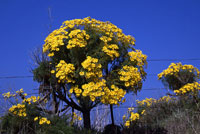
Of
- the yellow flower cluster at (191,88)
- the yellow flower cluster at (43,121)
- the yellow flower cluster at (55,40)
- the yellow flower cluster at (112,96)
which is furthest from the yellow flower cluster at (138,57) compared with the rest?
the yellow flower cluster at (191,88)

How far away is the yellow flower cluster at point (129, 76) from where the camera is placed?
16.8 feet

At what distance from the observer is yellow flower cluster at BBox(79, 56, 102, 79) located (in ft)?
15.6

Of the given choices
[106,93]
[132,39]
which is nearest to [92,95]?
[106,93]

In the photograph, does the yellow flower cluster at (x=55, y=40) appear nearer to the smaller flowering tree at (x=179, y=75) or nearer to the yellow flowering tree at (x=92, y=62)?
the yellow flowering tree at (x=92, y=62)

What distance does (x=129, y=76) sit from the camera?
16.8ft

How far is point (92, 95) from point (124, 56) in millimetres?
1616

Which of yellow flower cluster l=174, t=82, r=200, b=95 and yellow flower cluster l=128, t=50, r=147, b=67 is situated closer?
yellow flower cluster l=128, t=50, r=147, b=67

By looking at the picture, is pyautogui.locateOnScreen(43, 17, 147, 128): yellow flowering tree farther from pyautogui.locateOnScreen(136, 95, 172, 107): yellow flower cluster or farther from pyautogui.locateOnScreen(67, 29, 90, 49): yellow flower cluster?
pyautogui.locateOnScreen(136, 95, 172, 107): yellow flower cluster

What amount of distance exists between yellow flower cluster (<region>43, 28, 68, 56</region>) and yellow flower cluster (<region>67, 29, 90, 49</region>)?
0.19 meters

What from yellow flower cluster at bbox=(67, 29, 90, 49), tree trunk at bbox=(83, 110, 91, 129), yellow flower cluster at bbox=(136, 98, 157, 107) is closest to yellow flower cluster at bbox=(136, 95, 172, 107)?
yellow flower cluster at bbox=(136, 98, 157, 107)

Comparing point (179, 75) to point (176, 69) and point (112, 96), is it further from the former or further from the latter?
point (112, 96)

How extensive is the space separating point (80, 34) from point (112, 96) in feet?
4.82

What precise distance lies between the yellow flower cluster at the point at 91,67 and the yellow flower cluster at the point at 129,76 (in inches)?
22.8

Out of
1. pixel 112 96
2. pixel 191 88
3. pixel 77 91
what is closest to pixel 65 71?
pixel 77 91
